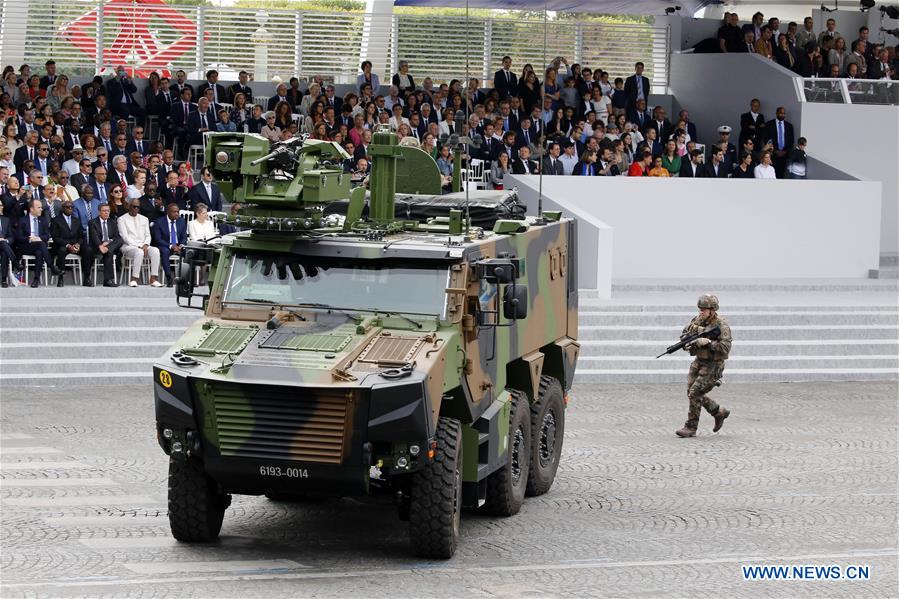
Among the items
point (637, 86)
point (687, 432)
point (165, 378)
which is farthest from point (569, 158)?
point (165, 378)

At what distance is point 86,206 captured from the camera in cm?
2536

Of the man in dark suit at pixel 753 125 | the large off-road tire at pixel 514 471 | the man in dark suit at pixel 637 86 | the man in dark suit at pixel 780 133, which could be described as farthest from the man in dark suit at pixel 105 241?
the man in dark suit at pixel 780 133

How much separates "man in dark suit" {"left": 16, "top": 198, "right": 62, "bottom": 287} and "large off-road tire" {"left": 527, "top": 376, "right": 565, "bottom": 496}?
36.2 ft

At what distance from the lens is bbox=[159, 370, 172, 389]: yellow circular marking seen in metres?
12.2

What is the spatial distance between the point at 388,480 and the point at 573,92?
897 inches

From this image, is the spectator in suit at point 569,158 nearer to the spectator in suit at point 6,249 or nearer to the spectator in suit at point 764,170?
the spectator in suit at point 764,170

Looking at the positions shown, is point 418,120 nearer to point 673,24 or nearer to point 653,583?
point 673,24

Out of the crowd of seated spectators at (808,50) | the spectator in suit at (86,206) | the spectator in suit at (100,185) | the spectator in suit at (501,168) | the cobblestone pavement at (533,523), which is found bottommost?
the cobblestone pavement at (533,523)

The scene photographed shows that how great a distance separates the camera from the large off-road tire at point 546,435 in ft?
50.6

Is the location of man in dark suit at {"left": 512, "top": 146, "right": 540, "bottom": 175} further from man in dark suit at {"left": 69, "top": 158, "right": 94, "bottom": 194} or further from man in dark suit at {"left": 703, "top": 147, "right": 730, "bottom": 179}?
man in dark suit at {"left": 69, "top": 158, "right": 94, "bottom": 194}

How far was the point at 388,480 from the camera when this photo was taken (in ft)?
40.7

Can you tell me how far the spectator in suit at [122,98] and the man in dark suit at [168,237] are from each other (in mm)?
5799

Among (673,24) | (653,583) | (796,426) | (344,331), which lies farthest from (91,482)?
(673,24)

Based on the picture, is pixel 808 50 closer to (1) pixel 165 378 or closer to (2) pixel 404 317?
(2) pixel 404 317
